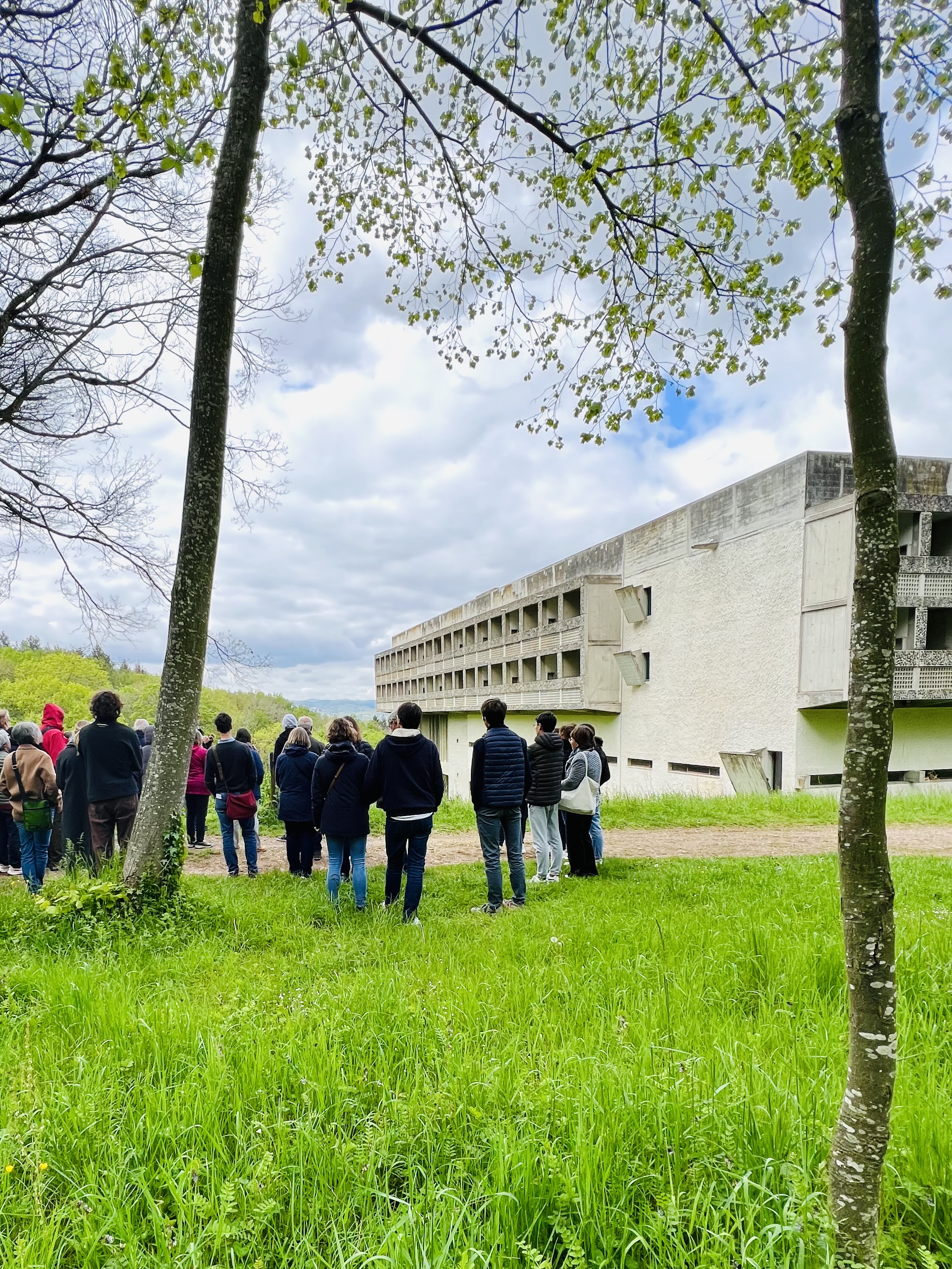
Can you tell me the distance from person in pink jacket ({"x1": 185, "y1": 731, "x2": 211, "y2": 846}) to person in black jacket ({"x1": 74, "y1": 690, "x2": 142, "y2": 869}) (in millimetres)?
2226

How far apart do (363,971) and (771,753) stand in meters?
17.9

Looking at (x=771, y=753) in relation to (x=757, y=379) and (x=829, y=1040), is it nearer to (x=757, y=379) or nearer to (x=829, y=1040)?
(x=757, y=379)

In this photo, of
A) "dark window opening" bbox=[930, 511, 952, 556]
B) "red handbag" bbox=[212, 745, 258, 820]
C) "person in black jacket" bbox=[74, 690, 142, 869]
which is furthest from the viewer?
"dark window opening" bbox=[930, 511, 952, 556]

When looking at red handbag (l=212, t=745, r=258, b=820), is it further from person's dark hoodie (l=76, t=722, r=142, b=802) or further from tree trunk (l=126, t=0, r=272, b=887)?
tree trunk (l=126, t=0, r=272, b=887)

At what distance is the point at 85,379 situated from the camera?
9.40 metres

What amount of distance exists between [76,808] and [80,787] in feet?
0.93

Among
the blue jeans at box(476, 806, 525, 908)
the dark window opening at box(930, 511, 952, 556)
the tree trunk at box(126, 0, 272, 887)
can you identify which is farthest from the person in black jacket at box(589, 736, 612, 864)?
the dark window opening at box(930, 511, 952, 556)

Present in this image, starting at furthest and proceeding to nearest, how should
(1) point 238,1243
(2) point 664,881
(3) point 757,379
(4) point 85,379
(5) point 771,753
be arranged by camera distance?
(5) point 771,753
(4) point 85,379
(2) point 664,881
(3) point 757,379
(1) point 238,1243

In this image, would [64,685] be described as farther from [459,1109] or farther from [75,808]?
[459,1109]

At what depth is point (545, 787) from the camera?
7566 mm

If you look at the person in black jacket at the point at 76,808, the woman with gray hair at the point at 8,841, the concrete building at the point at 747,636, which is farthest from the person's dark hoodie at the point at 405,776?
the concrete building at the point at 747,636

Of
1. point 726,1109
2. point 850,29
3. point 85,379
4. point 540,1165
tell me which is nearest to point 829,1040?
point 726,1109

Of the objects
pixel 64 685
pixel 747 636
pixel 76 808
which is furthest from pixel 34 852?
pixel 64 685

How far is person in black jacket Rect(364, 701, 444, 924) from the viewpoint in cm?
604
